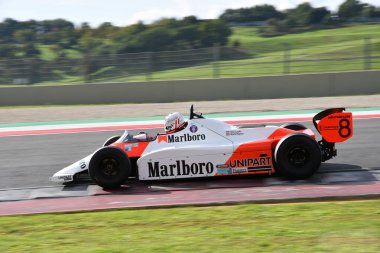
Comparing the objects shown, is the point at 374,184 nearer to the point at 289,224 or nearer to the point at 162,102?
the point at 289,224

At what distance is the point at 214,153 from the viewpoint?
8.98 m

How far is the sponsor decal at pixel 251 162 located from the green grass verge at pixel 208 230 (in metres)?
1.52

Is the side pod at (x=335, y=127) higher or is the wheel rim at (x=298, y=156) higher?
the side pod at (x=335, y=127)

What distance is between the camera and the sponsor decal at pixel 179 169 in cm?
903

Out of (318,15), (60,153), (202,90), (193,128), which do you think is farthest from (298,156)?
(318,15)

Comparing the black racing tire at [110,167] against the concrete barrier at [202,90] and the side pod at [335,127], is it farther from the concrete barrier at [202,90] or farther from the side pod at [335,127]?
the concrete barrier at [202,90]

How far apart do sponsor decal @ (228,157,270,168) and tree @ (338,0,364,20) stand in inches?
1253

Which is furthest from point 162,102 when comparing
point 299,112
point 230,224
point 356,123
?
point 230,224

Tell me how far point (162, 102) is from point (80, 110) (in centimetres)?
295

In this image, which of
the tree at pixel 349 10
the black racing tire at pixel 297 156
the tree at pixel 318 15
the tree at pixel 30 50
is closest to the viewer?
the black racing tire at pixel 297 156

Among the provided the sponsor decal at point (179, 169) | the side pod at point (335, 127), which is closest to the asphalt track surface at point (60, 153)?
the side pod at point (335, 127)

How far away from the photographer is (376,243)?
5.59 meters

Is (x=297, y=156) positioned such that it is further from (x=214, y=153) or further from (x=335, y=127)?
(x=214, y=153)

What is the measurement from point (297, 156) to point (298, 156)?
0.6 inches
